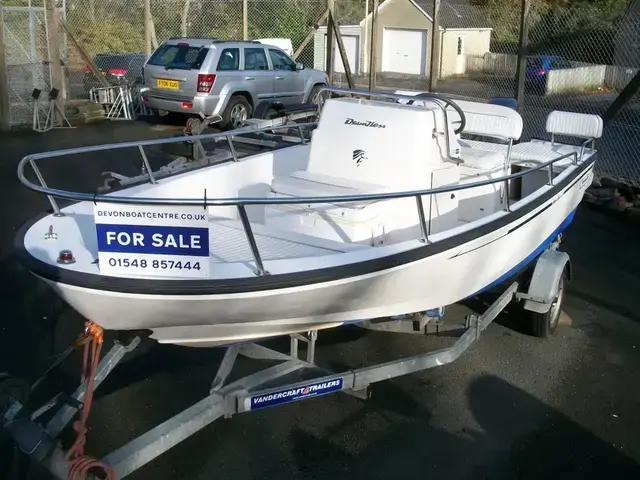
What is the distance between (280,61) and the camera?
16828 millimetres

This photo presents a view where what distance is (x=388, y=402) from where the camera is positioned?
5297mm

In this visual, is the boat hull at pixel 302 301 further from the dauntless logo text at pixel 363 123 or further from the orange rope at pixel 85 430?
the dauntless logo text at pixel 363 123

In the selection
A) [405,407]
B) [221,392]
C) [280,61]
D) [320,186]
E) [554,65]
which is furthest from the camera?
[554,65]

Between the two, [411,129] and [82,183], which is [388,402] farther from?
[82,183]

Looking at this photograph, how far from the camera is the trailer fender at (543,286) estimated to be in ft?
19.3

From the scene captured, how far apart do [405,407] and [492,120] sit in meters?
3.08

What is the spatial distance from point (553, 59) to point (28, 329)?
15175 millimetres

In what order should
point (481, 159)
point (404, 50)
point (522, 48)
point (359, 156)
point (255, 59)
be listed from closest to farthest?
point (359, 156) < point (481, 159) < point (522, 48) < point (255, 59) < point (404, 50)

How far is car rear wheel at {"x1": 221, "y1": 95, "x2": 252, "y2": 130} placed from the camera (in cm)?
1550

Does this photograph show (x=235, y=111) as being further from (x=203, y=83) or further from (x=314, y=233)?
(x=314, y=233)

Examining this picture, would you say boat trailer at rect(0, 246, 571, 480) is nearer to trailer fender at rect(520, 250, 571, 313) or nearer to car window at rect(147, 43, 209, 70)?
trailer fender at rect(520, 250, 571, 313)

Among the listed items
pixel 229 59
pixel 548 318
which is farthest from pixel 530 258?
pixel 229 59

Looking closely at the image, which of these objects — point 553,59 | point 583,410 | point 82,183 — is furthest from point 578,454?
point 553,59

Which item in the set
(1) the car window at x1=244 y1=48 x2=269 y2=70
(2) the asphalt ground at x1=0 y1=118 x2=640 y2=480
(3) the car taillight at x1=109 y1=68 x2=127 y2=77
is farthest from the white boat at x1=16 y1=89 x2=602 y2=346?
(3) the car taillight at x1=109 y1=68 x2=127 y2=77
